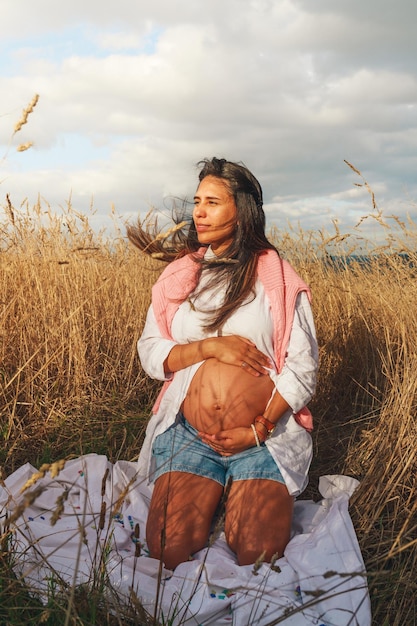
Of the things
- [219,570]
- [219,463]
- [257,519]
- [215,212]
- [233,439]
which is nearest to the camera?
[219,570]

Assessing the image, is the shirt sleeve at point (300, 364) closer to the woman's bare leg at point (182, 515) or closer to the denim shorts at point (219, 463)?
the denim shorts at point (219, 463)

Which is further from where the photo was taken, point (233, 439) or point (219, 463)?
point (219, 463)

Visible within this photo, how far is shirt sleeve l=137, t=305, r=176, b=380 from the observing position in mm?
2706

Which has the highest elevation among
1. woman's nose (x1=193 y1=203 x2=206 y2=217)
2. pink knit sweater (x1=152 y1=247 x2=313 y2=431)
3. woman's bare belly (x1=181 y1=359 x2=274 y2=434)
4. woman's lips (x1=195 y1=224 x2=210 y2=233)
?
woman's nose (x1=193 y1=203 x2=206 y2=217)

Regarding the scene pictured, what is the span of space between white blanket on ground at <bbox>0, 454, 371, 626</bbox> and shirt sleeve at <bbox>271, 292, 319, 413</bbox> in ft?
1.59

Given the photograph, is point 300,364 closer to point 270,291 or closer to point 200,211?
point 270,291

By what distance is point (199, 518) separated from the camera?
2395mm

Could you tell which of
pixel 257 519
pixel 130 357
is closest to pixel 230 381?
pixel 257 519

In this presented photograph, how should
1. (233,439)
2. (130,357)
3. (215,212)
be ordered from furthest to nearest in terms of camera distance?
(130,357)
(215,212)
(233,439)

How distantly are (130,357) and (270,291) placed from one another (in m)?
2.04

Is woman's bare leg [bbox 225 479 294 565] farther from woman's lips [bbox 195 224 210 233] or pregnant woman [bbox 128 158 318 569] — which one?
woman's lips [bbox 195 224 210 233]

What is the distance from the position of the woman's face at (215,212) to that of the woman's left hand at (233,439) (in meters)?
0.84

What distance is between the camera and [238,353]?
8.20ft

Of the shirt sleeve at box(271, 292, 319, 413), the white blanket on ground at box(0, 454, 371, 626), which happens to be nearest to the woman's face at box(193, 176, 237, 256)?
the shirt sleeve at box(271, 292, 319, 413)
